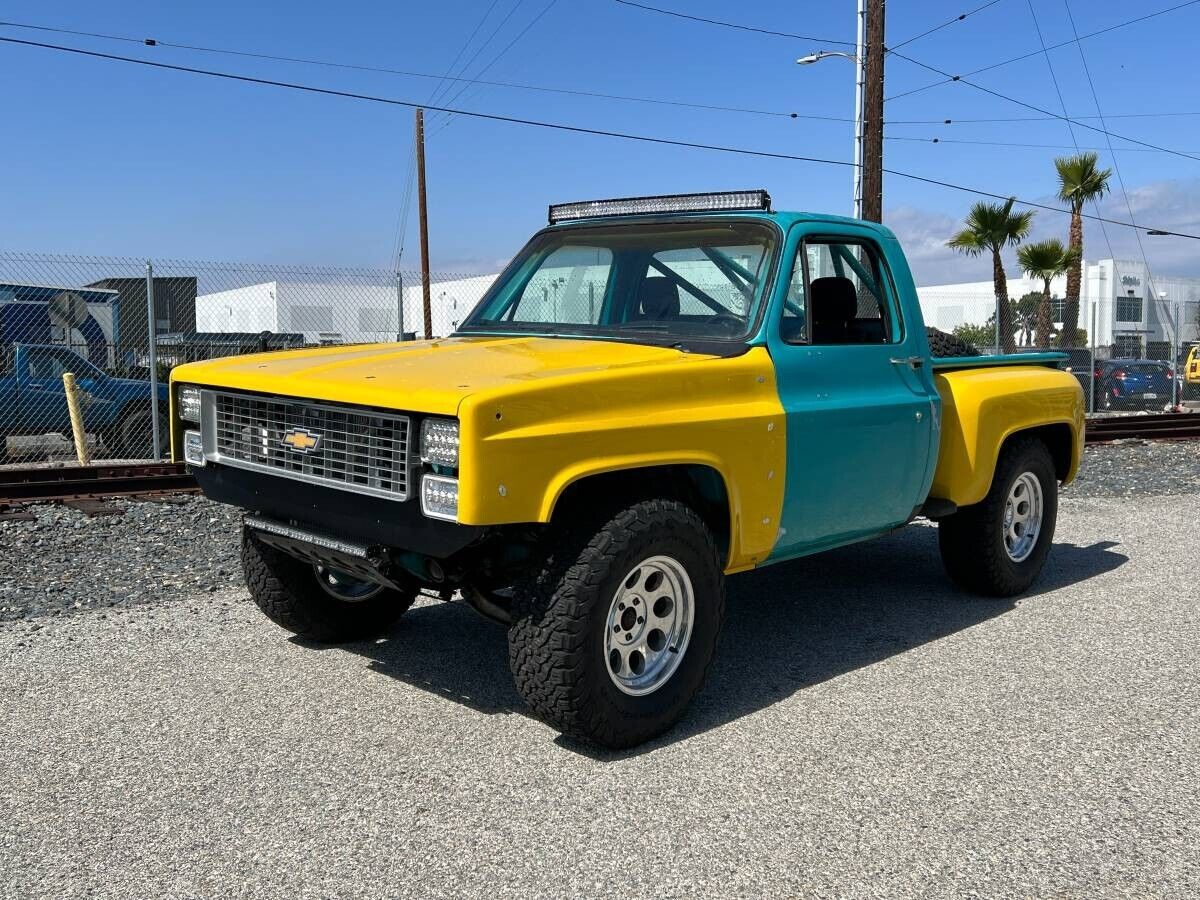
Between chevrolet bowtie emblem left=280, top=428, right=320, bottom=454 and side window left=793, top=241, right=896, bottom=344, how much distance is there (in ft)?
7.03

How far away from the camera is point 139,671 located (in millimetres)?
4820

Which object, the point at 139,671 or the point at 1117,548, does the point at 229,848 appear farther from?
the point at 1117,548

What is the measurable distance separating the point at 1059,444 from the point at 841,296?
2.33 m

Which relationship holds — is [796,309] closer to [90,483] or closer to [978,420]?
[978,420]

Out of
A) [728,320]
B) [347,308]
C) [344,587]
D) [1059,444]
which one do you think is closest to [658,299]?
[728,320]

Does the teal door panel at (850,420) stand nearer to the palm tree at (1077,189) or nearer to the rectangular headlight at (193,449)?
the rectangular headlight at (193,449)

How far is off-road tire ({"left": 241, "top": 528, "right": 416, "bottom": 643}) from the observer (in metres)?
4.91

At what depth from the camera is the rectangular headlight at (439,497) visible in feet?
11.4

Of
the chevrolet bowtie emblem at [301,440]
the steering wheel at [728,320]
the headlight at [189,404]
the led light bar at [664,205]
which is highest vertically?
the led light bar at [664,205]

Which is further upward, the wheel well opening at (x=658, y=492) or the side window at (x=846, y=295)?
the side window at (x=846, y=295)

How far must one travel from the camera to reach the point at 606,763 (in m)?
3.88

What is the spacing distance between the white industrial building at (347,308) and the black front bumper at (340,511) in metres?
11.6

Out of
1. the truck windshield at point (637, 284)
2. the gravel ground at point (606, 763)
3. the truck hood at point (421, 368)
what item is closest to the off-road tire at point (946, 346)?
the gravel ground at point (606, 763)

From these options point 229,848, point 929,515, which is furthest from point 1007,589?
point 229,848
